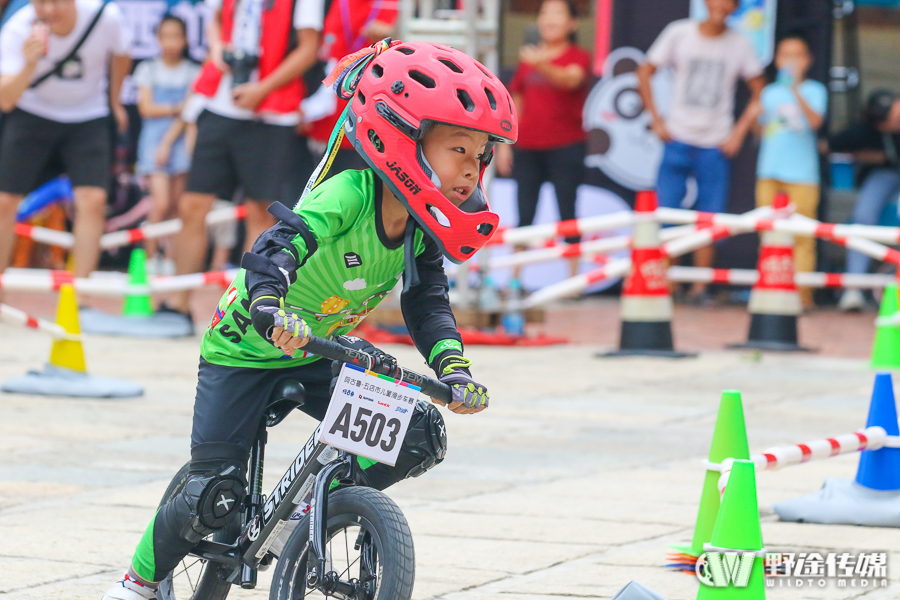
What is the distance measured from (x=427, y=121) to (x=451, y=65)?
0.17 metres

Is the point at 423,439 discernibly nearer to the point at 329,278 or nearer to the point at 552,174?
the point at 329,278

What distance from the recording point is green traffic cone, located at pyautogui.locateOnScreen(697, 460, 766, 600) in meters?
3.64

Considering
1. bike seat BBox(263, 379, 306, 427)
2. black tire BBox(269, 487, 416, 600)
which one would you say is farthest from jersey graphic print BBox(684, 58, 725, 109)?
black tire BBox(269, 487, 416, 600)

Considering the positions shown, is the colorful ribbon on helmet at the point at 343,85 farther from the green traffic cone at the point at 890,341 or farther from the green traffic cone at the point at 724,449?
the green traffic cone at the point at 890,341

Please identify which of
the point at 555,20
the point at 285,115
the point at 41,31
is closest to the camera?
the point at 41,31

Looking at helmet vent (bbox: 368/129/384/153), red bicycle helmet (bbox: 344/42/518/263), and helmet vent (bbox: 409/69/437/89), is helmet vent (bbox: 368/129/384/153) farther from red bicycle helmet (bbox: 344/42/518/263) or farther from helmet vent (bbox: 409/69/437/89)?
helmet vent (bbox: 409/69/437/89)

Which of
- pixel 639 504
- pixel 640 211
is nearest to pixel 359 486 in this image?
pixel 639 504

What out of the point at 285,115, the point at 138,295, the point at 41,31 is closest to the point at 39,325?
the point at 41,31

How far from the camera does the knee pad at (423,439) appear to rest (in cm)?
344

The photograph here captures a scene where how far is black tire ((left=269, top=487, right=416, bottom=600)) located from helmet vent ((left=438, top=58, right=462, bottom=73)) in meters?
0.99

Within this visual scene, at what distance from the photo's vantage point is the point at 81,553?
432 cm

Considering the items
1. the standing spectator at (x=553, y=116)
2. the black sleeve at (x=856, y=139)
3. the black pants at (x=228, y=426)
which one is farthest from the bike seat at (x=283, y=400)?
the black sleeve at (x=856, y=139)

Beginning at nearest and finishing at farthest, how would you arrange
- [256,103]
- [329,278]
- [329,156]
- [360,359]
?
[360,359], [329,278], [329,156], [256,103]

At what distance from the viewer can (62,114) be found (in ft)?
29.6
